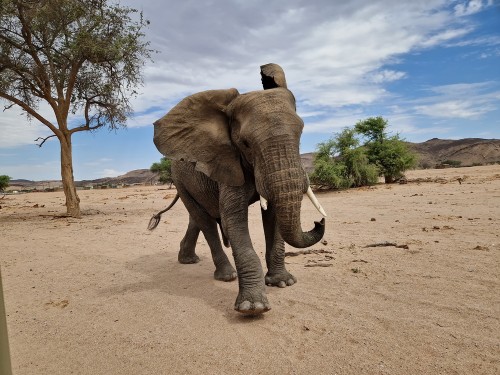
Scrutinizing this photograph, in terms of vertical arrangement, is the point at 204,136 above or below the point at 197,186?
above

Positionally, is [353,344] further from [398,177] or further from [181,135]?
[398,177]

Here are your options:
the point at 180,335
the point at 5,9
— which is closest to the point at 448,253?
the point at 180,335

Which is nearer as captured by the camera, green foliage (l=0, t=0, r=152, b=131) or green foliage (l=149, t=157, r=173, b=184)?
green foliage (l=0, t=0, r=152, b=131)

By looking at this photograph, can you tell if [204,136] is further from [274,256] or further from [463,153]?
[463,153]

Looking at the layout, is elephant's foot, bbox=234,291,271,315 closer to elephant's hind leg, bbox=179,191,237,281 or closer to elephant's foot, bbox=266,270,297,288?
elephant's foot, bbox=266,270,297,288

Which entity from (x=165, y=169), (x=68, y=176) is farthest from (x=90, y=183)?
(x=68, y=176)

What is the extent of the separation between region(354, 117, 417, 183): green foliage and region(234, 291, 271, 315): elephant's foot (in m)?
18.8

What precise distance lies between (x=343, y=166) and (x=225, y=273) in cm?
1535

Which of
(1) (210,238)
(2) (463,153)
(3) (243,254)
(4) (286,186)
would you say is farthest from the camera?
(2) (463,153)

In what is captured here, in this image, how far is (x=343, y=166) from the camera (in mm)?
19453

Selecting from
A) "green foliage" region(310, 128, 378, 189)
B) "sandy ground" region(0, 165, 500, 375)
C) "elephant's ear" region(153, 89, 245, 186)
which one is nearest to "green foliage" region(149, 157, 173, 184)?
"green foliage" region(310, 128, 378, 189)

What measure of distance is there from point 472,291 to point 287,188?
235 centimetres

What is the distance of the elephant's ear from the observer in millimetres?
4273

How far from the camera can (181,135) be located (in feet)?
14.8
